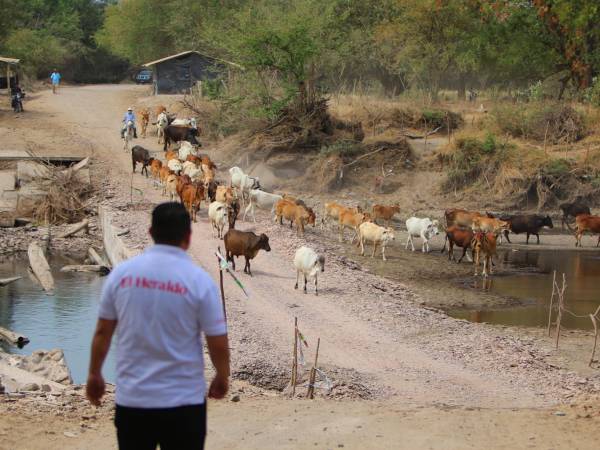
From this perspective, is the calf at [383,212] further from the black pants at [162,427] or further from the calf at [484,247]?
the black pants at [162,427]

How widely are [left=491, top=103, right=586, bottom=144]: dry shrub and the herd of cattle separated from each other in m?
5.83

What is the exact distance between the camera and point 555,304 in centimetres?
2070

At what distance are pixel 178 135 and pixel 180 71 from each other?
13.1 metres

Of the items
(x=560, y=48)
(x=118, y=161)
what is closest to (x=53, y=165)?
(x=118, y=161)

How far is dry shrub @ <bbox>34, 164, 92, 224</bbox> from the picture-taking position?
30281mm

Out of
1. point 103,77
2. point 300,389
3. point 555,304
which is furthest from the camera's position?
point 103,77

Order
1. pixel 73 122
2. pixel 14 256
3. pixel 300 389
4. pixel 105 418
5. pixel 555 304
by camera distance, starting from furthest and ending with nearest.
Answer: pixel 73 122, pixel 14 256, pixel 555 304, pixel 300 389, pixel 105 418

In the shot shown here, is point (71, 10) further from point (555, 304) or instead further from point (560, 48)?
point (555, 304)

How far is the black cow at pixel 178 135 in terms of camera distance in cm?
3556

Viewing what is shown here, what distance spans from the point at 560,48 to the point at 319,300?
96.8 feet

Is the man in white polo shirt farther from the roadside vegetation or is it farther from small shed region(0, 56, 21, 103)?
small shed region(0, 56, 21, 103)

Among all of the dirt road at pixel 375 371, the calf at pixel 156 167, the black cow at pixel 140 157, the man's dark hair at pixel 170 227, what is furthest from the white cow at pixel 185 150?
the man's dark hair at pixel 170 227

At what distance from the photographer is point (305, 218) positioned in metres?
25.7

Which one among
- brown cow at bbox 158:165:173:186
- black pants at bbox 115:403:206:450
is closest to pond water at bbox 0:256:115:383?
brown cow at bbox 158:165:173:186
